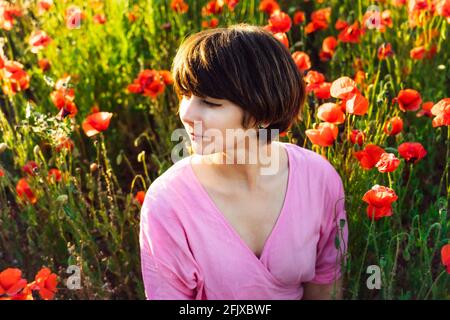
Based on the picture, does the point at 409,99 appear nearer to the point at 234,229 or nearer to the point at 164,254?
the point at 234,229

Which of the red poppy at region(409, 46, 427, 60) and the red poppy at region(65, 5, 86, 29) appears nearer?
the red poppy at region(409, 46, 427, 60)

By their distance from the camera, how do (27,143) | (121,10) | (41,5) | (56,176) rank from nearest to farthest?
(56,176)
(27,143)
(41,5)
(121,10)

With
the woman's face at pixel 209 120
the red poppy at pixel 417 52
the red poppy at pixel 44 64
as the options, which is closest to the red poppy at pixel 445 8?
the red poppy at pixel 417 52

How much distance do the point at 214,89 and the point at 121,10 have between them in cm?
140

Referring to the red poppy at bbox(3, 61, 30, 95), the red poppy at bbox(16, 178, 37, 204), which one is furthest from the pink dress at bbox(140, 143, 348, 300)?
the red poppy at bbox(3, 61, 30, 95)

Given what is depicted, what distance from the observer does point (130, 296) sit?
6.96ft

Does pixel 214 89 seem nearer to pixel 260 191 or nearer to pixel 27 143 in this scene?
pixel 260 191

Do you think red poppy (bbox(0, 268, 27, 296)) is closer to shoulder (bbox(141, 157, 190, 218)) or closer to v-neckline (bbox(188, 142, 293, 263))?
shoulder (bbox(141, 157, 190, 218))

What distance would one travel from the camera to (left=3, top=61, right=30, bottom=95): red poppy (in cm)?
213

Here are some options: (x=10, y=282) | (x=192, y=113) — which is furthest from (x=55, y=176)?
(x=192, y=113)

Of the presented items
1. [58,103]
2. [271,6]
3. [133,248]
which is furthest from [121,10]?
[133,248]

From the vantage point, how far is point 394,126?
1.87 m

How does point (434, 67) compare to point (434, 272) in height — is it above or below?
above

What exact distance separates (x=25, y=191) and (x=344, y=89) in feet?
3.34
